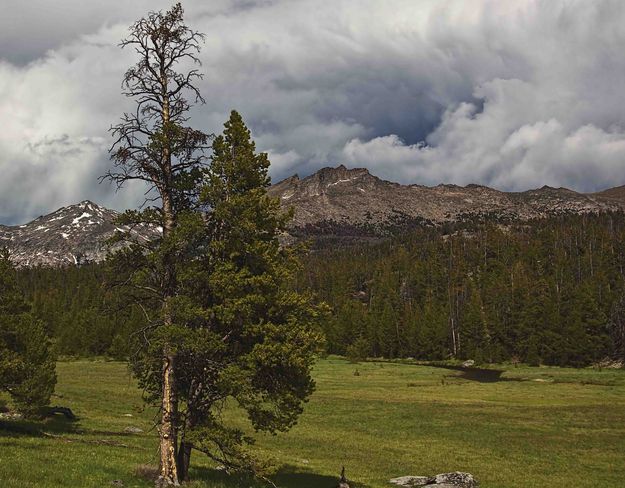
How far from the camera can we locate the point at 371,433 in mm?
46125

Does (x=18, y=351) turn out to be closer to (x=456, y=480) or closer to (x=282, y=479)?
(x=282, y=479)

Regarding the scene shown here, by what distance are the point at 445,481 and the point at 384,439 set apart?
17.6 metres

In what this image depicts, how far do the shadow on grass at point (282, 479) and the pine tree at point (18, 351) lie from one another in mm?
15151

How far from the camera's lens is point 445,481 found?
26547 mm

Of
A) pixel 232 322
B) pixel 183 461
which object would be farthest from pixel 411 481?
pixel 232 322

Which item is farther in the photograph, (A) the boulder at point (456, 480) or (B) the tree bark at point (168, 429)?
(A) the boulder at point (456, 480)

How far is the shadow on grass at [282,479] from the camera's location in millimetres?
21594

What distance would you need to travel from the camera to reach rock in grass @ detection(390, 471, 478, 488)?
Answer: 1031 inches

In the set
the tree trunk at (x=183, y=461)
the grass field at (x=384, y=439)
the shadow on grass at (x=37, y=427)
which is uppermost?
the tree trunk at (x=183, y=461)

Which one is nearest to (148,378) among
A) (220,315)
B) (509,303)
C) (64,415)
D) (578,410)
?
(220,315)

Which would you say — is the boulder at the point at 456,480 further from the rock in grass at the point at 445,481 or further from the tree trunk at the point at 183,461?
the tree trunk at the point at 183,461

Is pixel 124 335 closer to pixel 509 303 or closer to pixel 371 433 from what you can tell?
pixel 371 433

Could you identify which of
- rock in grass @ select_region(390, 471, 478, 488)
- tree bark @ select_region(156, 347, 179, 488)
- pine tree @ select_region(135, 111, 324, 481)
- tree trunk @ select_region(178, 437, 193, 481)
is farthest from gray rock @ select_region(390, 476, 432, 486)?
tree bark @ select_region(156, 347, 179, 488)

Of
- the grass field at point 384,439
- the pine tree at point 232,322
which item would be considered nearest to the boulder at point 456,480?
the grass field at point 384,439
